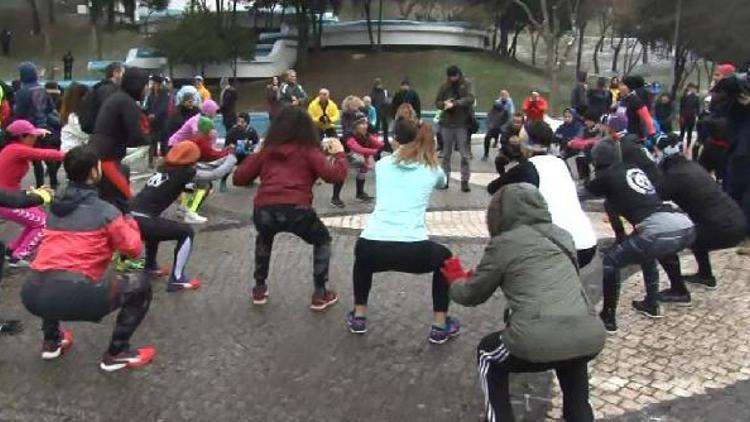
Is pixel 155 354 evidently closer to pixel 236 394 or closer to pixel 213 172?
pixel 236 394

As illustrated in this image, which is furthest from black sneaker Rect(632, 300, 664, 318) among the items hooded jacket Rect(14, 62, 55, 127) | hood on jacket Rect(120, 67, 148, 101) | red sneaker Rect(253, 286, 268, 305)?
hooded jacket Rect(14, 62, 55, 127)

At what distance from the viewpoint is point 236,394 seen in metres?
4.90

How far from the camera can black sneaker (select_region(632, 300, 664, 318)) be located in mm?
6375

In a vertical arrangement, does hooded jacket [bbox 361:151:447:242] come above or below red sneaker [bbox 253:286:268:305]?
above

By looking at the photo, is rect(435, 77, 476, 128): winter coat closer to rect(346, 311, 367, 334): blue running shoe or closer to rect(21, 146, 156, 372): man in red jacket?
rect(346, 311, 367, 334): blue running shoe

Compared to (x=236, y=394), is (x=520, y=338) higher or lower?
higher

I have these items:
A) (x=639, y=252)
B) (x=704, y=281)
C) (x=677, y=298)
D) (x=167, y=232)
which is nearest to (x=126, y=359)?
A: (x=167, y=232)

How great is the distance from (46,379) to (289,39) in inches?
1855

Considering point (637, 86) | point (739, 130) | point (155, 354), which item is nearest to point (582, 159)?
point (637, 86)

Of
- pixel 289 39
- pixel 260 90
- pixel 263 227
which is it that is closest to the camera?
pixel 263 227

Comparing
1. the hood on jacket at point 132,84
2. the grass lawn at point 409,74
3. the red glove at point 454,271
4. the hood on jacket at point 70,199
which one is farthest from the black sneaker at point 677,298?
the grass lawn at point 409,74

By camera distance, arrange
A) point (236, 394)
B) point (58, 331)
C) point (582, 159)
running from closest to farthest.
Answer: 1. point (236, 394)
2. point (58, 331)
3. point (582, 159)

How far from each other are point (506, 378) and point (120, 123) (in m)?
4.31

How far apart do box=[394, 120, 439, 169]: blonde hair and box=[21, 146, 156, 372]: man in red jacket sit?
1.85 m
